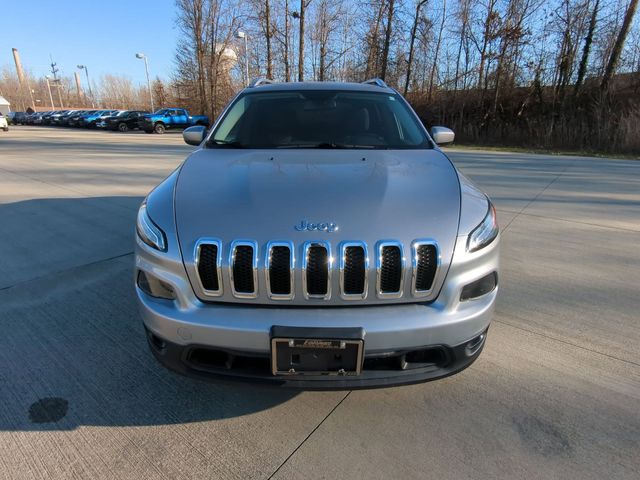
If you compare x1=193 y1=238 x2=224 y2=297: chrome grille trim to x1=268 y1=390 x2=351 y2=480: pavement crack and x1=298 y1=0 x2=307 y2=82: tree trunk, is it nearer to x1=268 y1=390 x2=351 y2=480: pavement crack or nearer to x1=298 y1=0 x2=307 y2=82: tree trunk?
x1=268 y1=390 x2=351 y2=480: pavement crack

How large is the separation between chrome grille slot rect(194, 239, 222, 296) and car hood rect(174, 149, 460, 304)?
35mm

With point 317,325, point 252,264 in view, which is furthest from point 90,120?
point 317,325

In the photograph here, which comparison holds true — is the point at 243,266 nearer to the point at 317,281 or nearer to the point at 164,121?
the point at 317,281

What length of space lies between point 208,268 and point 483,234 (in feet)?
4.31

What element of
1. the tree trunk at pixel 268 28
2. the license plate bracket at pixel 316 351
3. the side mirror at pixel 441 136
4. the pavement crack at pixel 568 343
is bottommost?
the pavement crack at pixel 568 343

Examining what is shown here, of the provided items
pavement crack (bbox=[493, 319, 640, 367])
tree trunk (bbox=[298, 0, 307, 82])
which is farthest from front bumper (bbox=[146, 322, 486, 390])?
tree trunk (bbox=[298, 0, 307, 82])

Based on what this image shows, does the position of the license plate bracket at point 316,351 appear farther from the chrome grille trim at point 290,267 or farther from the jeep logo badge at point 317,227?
the jeep logo badge at point 317,227

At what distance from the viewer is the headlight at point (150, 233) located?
5.78 ft

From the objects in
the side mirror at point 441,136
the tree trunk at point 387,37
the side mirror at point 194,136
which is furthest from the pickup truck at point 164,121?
the side mirror at point 441,136

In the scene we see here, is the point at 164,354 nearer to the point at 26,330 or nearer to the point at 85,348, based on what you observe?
the point at 85,348

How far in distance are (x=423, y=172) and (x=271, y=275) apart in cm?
116

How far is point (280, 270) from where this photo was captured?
1622 millimetres

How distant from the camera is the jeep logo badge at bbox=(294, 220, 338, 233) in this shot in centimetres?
167

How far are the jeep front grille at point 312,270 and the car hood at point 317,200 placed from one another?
32 mm
